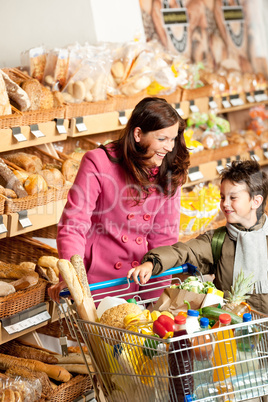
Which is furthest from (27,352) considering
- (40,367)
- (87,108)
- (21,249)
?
(87,108)

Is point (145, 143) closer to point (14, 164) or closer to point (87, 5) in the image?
point (14, 164)

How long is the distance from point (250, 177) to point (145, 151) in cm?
44

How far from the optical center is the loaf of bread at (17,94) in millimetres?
3021

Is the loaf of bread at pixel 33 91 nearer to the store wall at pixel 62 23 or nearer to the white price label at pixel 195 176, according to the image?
the store wall at pixel 62 23

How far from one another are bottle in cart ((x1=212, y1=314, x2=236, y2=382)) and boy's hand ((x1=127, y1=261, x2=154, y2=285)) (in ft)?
1.44

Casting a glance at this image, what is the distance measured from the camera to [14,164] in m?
3.15

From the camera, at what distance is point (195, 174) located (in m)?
4.02

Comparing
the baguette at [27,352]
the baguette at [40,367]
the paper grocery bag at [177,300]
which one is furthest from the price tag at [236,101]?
the paper grocery bag at [177,300]

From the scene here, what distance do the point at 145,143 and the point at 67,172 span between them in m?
1.22

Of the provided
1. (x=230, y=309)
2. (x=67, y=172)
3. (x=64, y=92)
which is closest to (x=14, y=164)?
(x=67, y=172)

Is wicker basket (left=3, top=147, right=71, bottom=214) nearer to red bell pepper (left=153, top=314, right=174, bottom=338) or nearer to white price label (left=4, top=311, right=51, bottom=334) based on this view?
white price label (left=4, top=311, right=51, bottom=334)

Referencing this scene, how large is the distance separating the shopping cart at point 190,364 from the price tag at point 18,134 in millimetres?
1595

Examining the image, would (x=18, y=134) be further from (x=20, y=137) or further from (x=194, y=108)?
(x=194, y=108)

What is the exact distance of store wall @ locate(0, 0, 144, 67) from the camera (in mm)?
3666
